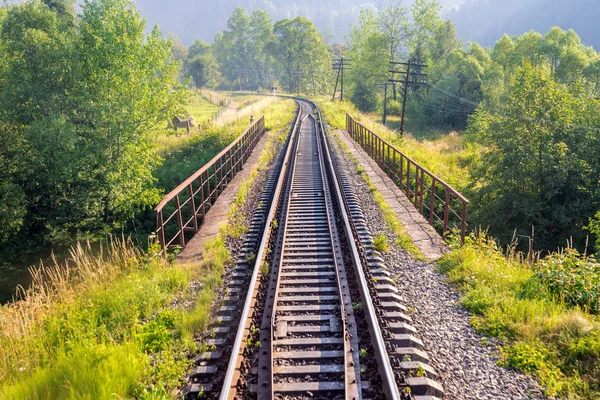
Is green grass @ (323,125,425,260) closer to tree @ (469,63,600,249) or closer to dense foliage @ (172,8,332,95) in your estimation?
tree @ (469,63,600,249)

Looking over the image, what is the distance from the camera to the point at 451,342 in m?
5.02

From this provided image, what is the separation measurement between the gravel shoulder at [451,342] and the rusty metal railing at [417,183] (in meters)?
1.86

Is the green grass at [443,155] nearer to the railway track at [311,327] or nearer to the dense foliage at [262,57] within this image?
the railway track at [311,327]

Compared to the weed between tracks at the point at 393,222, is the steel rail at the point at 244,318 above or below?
below

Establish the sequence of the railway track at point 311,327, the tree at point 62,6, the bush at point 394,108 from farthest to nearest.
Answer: the bush at point 394,108
the tree at point 62,6
the railway track at point 311,327

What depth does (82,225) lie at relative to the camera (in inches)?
655

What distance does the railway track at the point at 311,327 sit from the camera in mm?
4145

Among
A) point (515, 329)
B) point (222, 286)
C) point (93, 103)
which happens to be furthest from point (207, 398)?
point (93, 103)

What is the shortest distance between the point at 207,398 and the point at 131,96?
16207 mm

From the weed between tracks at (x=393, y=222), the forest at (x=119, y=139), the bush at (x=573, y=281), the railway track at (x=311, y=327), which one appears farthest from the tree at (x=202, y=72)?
the bush at (x=573, y=281)

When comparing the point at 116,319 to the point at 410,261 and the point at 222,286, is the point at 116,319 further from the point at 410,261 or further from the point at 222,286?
the point at 410,261

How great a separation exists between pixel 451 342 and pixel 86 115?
714 inches

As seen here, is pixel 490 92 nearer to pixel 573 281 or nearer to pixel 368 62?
pixel 368 62

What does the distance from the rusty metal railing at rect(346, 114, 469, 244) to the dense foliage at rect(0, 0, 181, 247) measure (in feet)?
33.9
